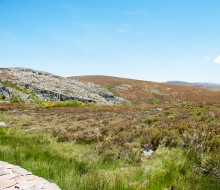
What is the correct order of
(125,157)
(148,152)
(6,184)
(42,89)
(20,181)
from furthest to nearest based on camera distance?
(42,89), (148,152), (125,157), (20,181), (6,184)

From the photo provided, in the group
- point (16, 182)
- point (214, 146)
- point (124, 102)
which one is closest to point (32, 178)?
point (16, 182)

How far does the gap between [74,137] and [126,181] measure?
704cm

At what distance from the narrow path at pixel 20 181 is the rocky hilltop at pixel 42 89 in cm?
4512

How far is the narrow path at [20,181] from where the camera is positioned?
14.3ft

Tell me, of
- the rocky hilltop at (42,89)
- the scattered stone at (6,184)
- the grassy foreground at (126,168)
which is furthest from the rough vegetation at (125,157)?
the rocky hilltop at (42,89)

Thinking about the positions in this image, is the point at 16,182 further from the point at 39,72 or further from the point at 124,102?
the point at 39,72

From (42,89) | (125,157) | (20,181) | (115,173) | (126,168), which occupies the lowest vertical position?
(42,89)

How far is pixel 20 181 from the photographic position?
4.64 meters

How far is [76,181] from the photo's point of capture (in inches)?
205

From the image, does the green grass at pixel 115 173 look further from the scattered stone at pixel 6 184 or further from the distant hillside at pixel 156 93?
the distant hillside at pixel 156 93

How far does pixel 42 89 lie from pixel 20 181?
176 ft

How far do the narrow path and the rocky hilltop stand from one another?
148ft

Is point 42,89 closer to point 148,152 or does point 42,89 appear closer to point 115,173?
point 148,152

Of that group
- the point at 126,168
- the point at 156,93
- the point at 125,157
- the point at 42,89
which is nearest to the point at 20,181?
the point at 126,168
